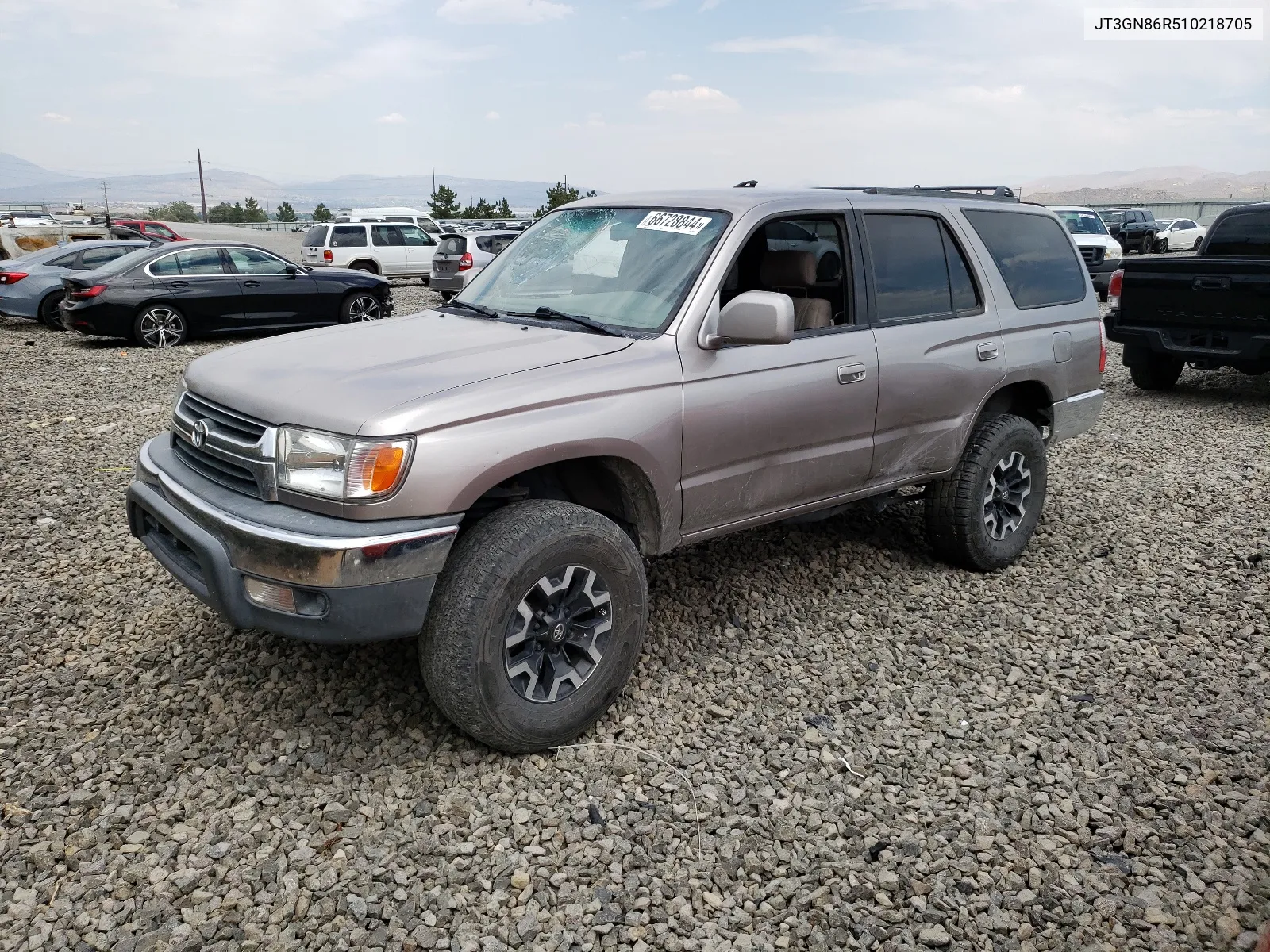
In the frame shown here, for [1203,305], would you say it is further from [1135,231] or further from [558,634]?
[1135,231]

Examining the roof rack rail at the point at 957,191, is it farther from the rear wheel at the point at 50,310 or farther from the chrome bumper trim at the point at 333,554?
the rear wheel at the point at 50,310

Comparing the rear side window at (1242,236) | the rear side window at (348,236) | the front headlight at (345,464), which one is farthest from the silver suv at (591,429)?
the rear side window at (348,236)

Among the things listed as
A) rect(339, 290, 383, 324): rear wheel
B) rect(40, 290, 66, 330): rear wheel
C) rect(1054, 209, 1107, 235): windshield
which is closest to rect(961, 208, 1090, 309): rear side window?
rect(339, 290, 383, 324): rear wheel

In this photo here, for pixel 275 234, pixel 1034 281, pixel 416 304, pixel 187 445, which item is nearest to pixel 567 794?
pixel 187 445

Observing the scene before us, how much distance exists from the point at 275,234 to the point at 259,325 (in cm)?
3704

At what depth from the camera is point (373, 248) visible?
22.3m

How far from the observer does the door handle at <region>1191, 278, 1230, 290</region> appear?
8875 millimetres

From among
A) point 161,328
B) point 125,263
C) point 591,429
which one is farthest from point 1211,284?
point 125,263

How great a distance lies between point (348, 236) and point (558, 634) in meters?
20.5

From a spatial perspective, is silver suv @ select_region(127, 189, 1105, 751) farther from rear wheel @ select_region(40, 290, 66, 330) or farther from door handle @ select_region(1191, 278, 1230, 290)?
rear wheel @ select_region(40, 290, 66, 330)

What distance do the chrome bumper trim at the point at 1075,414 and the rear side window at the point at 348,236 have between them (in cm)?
→ 1911

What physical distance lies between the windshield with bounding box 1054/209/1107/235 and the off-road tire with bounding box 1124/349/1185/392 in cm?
1456

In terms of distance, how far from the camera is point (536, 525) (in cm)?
321

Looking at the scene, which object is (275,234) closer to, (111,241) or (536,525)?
(111,241)
